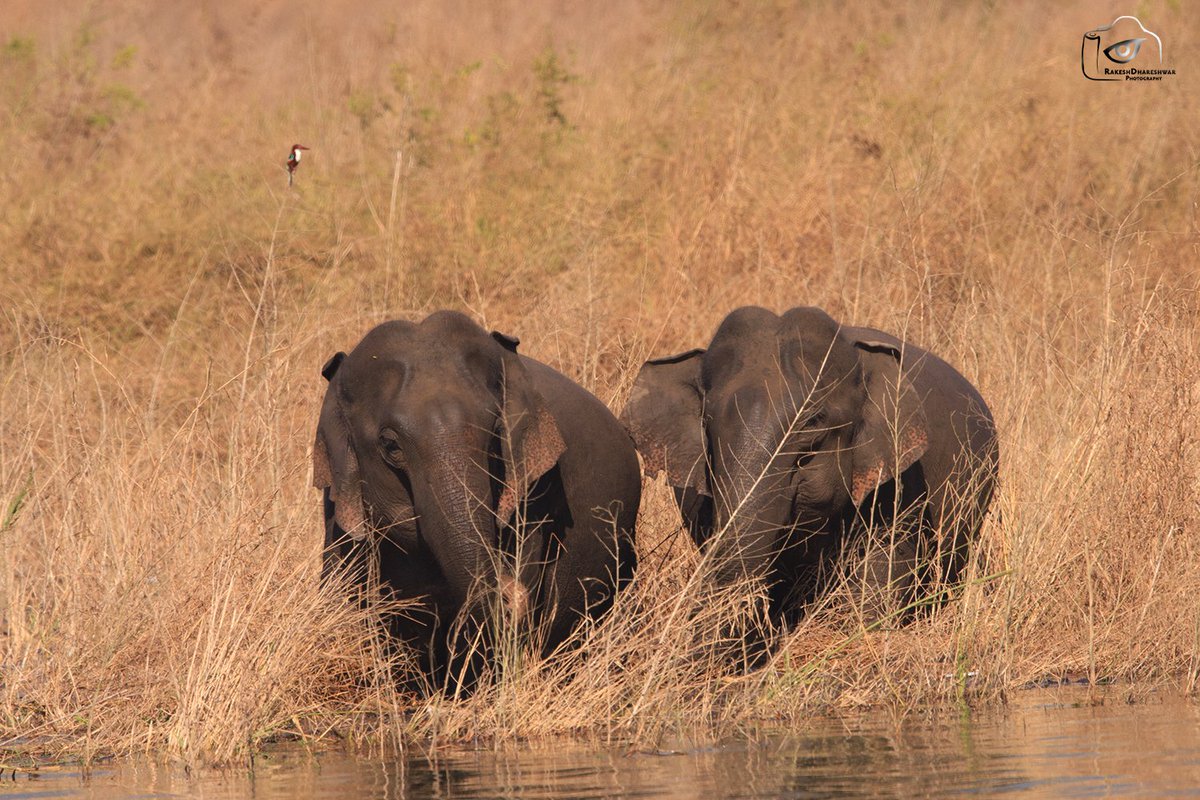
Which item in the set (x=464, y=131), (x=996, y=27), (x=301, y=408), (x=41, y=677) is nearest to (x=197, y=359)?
(x=301, y=408)

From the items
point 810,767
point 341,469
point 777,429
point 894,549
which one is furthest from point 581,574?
point 810,767

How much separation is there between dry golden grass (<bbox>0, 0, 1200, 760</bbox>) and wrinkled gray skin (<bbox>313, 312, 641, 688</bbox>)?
28 cm

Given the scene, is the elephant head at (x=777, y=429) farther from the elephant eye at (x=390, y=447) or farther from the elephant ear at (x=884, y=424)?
the elephant eye at (x=390, y=447)

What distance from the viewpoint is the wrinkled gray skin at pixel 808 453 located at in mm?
8383

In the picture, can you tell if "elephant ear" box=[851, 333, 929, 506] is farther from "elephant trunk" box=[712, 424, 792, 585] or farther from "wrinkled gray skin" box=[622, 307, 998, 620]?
"elephant trunk" box=[712, 424, 792, 585]

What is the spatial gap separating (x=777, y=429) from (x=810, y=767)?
2019 mm

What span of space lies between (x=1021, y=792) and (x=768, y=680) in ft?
7.19

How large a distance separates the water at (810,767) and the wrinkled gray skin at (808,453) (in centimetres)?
107

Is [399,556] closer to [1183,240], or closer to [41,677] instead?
[41,677]

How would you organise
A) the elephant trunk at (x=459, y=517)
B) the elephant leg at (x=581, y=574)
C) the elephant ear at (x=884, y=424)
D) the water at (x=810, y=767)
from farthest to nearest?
the elephant ear at (x=884, y=424) < the elephant leg at (x=581, y=574) < the elephant trunk at (x=459, y=517) < the water at (x=810, y=767)

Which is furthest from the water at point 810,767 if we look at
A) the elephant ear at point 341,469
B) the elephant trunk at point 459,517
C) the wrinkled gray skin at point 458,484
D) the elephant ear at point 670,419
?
the elephant ear at point 670,419

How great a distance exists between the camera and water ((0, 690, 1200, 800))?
20.4ft

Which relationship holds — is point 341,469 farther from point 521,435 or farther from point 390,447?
point 521,435

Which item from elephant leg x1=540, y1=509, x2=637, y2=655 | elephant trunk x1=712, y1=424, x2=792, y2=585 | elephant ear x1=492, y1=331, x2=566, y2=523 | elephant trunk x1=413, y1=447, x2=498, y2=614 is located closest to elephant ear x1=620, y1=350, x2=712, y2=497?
elephant leg x1=540, y1=509, x2=637, y2=655
